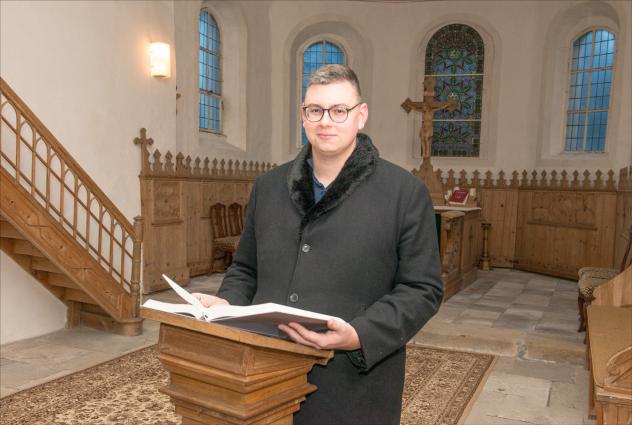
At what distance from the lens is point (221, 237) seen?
9258 mm

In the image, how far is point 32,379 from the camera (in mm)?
4527

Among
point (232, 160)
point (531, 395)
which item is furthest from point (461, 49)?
point (531, 395)

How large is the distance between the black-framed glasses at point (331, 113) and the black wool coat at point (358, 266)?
0.17 m

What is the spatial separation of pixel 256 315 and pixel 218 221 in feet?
26.9

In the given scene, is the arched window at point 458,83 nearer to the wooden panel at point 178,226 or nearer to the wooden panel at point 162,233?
the wooden panel at point 178,226

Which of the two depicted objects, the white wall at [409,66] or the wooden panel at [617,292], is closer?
the wooden panel at [617,292]

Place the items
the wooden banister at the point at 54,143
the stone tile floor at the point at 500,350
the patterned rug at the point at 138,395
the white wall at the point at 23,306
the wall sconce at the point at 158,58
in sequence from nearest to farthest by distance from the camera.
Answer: the patterned rug at the point at 138,395
the stone tile floor at the point at 500,350
the wooden banister at the point at 54,143
the white wall at the point at 23,306
the wall sconce at the point at 158,58

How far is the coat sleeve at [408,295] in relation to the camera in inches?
59.9

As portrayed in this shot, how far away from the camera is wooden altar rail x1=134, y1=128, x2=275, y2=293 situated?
7484mm

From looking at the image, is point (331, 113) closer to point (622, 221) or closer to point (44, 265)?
point (44, 265)

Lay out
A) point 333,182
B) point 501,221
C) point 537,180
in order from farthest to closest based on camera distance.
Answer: point 501,221, point 537,180, point 333,182

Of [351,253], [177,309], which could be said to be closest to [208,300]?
[177,309]

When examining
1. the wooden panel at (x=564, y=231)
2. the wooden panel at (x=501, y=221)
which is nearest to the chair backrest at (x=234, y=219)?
the wooden panel at (x=501, y=221)

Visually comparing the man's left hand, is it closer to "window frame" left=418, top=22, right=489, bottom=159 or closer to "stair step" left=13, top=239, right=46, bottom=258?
"stair step" left=13, top=239, right=46, bottom=258
